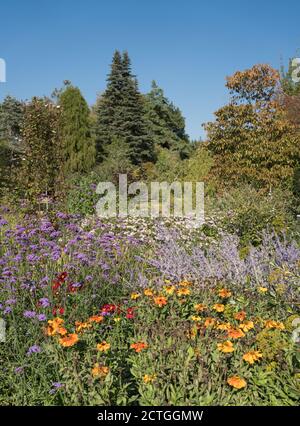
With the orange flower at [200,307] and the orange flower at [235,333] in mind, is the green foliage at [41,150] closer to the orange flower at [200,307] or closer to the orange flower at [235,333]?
the orange flower at [200,307]

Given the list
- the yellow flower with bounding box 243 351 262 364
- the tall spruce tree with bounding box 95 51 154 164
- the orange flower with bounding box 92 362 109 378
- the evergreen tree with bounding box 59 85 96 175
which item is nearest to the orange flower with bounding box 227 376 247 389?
the yellow flower with bounding box 243 351 262 364

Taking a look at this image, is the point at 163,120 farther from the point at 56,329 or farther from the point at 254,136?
the point at 56,329

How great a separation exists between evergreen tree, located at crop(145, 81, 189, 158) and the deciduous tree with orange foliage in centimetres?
1217

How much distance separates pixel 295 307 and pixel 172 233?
147 inches

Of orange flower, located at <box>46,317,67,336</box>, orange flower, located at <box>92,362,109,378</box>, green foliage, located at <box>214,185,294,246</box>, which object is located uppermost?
green foliage, located at <box>214,185,294,246</box>

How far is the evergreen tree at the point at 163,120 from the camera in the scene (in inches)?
986

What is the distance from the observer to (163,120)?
25500mm

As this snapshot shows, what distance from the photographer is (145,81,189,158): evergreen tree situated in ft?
82.2

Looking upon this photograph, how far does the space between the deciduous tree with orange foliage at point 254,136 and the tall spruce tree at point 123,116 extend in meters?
9.70

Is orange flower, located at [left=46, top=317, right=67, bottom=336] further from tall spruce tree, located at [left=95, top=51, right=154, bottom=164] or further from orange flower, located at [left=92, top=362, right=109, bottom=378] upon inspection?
tall spruce tree, located at [left=95, top=51, right=154, bottom=164]

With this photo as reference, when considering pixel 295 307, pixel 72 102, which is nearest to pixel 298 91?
pixel 72 102

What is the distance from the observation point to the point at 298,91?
2116cm
